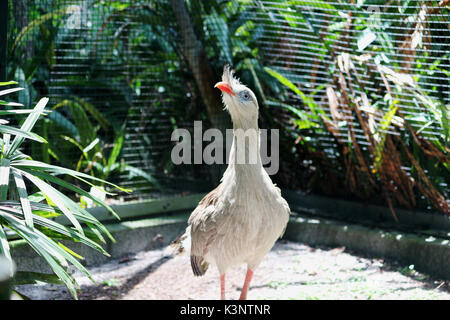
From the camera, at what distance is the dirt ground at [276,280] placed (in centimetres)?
327

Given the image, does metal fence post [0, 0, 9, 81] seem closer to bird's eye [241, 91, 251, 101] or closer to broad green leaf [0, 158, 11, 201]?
broad green leaf [0, 158, 11, 201]

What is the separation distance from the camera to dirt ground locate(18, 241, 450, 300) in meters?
3.27

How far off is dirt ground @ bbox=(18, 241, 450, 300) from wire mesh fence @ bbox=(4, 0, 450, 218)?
61cm

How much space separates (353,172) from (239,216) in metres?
2.02

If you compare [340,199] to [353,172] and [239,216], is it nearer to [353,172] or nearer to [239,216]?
[353,172]

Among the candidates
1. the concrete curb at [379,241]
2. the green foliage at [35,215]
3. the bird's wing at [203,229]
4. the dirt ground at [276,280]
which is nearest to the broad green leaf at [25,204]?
the green foliage at [35,215]

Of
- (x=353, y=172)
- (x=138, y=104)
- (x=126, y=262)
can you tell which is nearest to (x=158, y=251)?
(x=126, y=262)

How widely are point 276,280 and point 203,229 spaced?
116cm

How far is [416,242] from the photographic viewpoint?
145 inches

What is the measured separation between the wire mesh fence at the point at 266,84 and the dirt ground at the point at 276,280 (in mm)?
609

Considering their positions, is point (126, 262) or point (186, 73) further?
point (186, 73)

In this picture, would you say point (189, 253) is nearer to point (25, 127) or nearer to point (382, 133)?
point (25, 127)

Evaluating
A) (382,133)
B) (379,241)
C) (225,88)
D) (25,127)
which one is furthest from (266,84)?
(25,127)

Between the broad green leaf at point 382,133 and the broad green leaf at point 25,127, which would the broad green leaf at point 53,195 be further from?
the broad green leaf at point 382,133
